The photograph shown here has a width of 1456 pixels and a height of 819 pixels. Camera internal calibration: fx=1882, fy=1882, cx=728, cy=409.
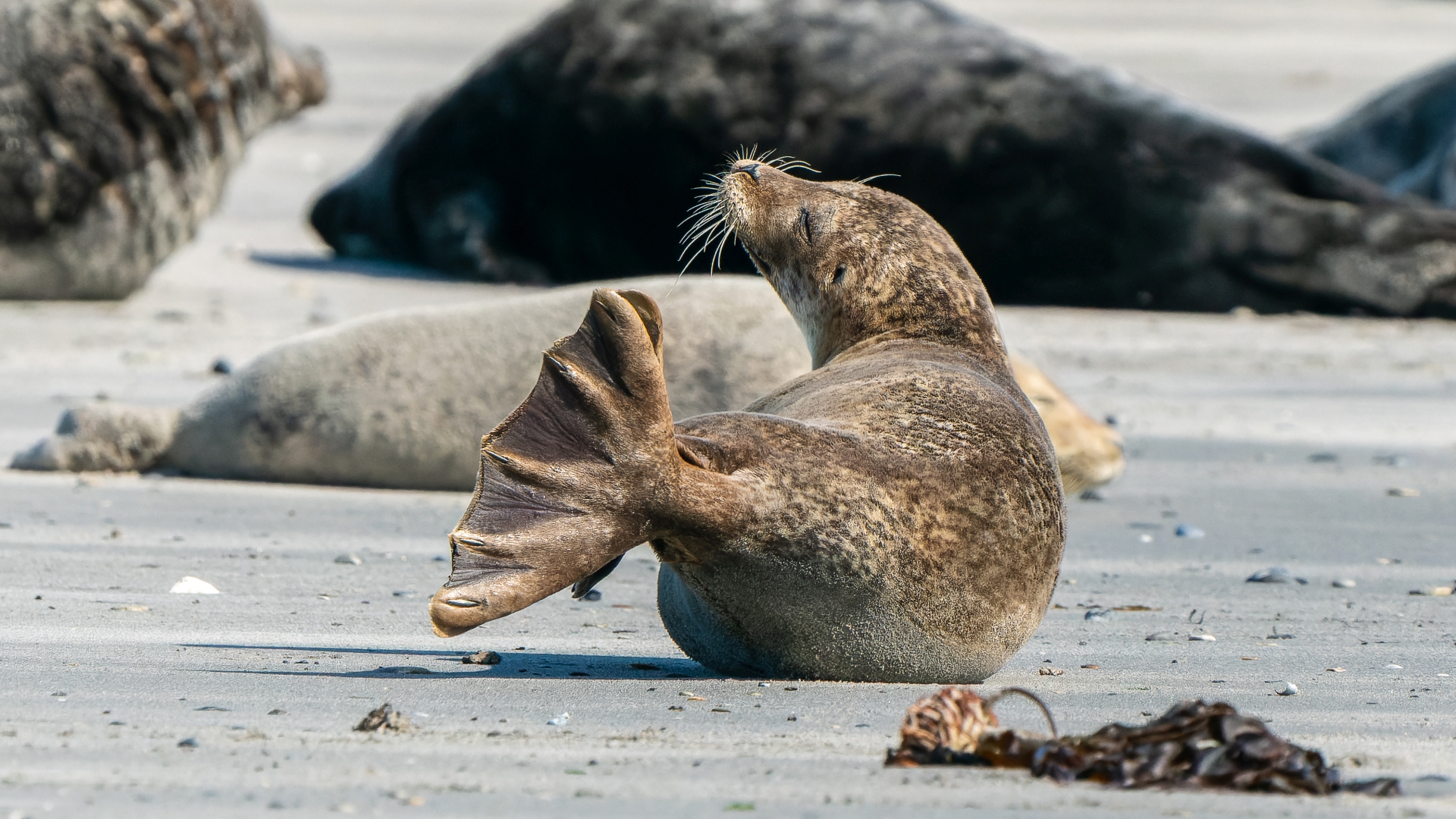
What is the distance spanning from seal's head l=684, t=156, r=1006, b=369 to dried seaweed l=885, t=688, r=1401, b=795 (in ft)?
3.72

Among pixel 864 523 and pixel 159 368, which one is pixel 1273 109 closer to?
pixel 159 368

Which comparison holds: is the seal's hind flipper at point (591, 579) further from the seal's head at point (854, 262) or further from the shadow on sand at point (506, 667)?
the seal's head at point (854, 262)

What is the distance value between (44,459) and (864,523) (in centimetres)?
308

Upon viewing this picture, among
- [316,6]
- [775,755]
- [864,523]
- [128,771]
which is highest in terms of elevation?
[864,523]

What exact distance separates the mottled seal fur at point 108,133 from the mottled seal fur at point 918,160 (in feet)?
5.15

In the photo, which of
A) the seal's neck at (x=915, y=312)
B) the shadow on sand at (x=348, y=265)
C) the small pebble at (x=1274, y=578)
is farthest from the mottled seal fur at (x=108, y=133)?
the small pebble at (x=1274, y=578)

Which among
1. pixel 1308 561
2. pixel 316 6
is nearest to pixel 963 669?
pixel 1308 561

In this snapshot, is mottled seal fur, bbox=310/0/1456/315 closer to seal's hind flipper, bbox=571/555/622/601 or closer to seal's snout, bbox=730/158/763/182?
seal's snout, bbox=730/158/763/182

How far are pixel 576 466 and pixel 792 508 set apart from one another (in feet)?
1.01

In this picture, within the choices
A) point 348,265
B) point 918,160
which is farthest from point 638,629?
point 348,265

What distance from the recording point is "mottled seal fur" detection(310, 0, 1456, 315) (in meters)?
8.55

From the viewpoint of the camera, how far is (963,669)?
2795mm

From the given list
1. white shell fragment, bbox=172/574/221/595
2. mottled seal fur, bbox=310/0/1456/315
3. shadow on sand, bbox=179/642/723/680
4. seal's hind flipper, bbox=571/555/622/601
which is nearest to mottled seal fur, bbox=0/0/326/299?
mottled seal fur, bbox=310/0/1456/315

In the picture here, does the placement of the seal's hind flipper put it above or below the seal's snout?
below
